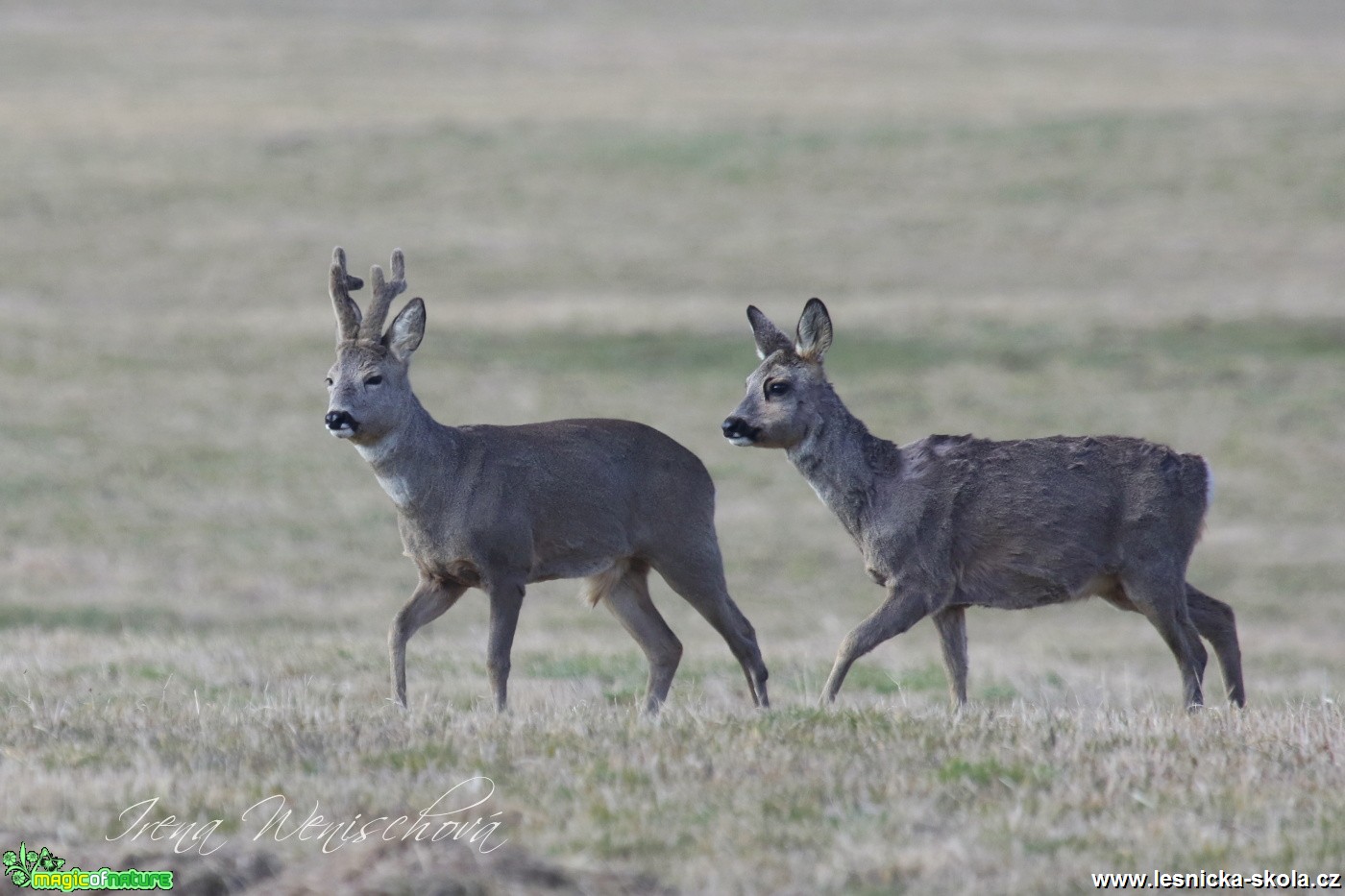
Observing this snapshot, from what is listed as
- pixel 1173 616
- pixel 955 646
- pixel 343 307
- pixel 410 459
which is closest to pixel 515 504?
pixel 410 459

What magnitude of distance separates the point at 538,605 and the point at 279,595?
253cm

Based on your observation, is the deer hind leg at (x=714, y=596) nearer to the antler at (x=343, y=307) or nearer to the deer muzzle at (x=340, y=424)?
the deer muzzle at (x=340, y=424)

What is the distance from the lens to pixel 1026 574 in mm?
9828

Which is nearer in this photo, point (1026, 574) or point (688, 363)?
point (1026, 574)

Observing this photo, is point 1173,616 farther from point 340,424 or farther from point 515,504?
point 340,424

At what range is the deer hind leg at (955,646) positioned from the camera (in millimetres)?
9812

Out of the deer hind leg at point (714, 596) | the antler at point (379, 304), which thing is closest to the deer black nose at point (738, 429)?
the deer hind leg at point (714, 596)

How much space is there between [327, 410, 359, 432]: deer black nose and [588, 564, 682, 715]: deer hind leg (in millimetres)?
1718

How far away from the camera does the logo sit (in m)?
5.55

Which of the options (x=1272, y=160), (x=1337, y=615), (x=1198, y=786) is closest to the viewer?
(x=1198, y=786)

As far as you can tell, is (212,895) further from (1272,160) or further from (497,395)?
(1272,160)

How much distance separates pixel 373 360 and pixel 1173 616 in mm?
4334

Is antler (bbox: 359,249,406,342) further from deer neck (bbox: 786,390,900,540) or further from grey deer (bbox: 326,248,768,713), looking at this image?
deer neck (bbox: 786,390,900,540)

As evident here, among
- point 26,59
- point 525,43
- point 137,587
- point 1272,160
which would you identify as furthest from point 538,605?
point 525,43
